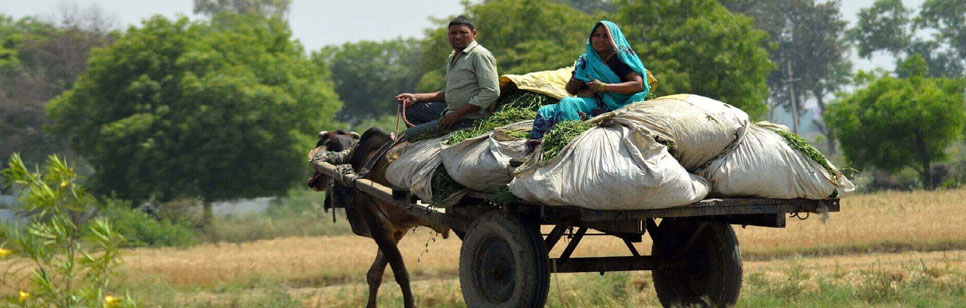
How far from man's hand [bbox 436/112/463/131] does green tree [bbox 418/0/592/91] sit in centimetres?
2240

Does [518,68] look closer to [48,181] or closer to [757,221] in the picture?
Result: [757,221]

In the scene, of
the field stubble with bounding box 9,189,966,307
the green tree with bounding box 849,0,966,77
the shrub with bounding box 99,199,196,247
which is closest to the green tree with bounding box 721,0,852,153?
the green tree with bounding box 849,0,966,77

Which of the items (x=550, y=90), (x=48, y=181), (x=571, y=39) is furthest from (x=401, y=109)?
(x=571, y=39)

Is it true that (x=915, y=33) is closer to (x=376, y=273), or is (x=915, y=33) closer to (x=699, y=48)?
(x=699, y=48)

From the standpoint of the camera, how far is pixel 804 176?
20.9ft

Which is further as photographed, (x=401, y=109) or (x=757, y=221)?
(x=401, y=109)

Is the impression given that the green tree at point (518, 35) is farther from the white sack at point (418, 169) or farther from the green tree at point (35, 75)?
the white sack at point (418, 169)

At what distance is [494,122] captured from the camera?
750 cm

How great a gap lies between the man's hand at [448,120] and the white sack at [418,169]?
158mm

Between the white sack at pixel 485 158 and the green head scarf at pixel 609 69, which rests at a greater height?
the green head scarf at pixel 609 69

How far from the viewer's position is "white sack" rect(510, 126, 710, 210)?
5762 mm

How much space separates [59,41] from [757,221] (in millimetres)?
46686

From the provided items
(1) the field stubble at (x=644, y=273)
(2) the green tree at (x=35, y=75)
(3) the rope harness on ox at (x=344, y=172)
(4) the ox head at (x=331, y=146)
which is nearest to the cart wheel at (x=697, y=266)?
(1) the field stubble at (x=644, y=273)

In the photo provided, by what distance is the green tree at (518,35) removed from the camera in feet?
102
